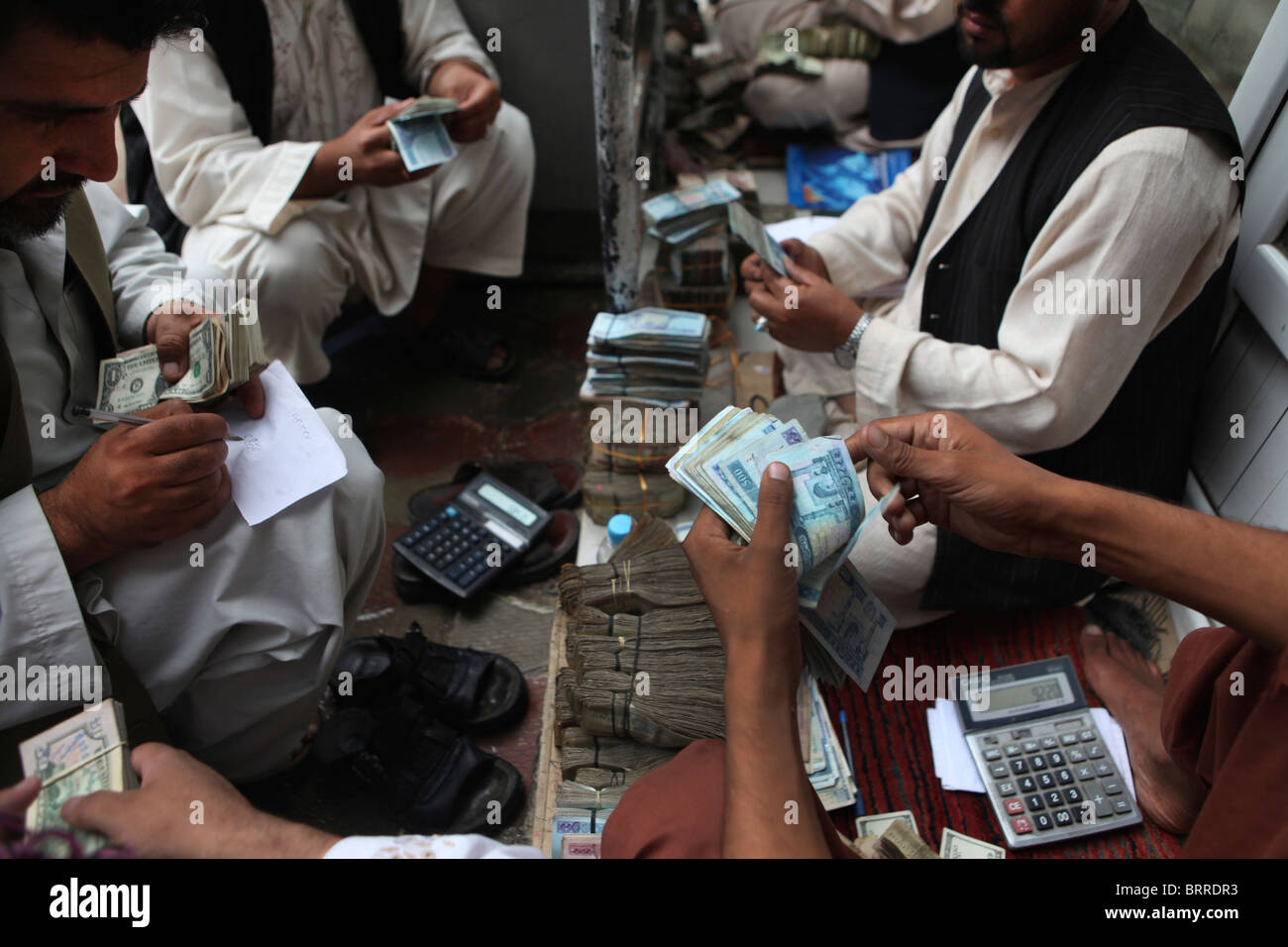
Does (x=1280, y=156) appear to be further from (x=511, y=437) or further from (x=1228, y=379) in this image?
(x=511, y=437)

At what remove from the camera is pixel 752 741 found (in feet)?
4.02

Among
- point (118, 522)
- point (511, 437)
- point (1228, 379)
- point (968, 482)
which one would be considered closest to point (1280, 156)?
point (1228, 379)

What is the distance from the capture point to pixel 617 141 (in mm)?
2473

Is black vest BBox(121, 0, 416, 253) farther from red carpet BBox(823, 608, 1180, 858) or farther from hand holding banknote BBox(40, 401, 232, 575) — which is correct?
red carpet BBox(823, 608, 1180, 858)

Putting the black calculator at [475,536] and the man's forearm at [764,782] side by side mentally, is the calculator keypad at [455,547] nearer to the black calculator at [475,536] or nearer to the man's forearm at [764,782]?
the black calculator at [475,536]

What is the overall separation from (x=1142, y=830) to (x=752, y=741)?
3.84 feet

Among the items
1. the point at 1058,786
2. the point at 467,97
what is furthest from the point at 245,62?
the point at 1058,786

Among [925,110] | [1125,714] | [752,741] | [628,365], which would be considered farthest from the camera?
[925,110]

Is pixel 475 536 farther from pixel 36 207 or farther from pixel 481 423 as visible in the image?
pixel 36 207

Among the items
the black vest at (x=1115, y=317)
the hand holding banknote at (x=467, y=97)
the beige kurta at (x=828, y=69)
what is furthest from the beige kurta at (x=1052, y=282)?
the beige kurta at (x=828, y=69)

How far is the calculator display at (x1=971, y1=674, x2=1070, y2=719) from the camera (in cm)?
199

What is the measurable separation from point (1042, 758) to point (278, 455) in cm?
184

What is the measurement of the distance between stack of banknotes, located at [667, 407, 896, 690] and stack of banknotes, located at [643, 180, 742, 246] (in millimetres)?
1395

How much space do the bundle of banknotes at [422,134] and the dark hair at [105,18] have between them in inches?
42.9
